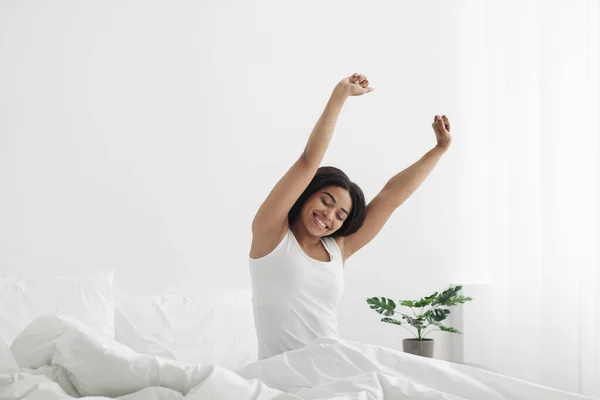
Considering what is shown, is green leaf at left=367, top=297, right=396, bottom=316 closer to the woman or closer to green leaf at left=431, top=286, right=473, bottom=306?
green leaf at left=431, top=286, right=473, bottom=306

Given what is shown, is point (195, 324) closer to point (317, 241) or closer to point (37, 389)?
point (317, 241)

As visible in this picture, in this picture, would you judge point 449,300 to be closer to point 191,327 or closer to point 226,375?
point 191,327

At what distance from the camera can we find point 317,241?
7.78 ft

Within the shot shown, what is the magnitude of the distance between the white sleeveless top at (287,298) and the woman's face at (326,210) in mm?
95

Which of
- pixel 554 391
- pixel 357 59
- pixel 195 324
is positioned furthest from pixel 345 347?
pixel 357 59

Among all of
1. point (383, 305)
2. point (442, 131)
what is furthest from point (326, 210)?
point (383, 305)

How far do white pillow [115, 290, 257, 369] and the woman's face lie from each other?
36.3 inches

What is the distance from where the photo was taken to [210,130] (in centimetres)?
356

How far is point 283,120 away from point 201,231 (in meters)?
0.72

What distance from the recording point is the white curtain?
11.7 feet

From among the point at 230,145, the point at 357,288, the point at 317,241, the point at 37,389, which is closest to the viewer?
the point at 37,389

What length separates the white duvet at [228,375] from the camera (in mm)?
1520

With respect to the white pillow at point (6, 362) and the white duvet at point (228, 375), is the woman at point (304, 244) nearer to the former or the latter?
the white duvet at point (228, 375)

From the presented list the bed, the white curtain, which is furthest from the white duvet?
the white curtain
